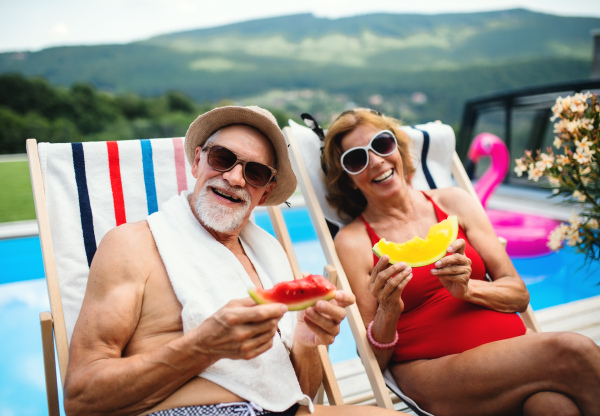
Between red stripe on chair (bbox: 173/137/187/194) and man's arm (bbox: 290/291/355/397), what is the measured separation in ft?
4.59

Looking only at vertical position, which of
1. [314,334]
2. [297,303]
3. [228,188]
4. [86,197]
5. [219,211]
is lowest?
[314,334]

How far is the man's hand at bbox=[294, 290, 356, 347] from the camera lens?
1.81 m

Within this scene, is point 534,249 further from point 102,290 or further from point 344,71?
point 344,71

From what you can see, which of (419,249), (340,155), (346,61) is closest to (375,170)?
(340,155)

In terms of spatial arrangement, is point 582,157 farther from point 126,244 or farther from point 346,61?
point 346,61

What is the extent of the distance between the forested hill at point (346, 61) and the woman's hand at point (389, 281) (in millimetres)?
38959

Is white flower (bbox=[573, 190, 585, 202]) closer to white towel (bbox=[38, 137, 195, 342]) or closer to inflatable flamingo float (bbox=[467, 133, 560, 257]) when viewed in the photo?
inflatable flamingo float (bbox=[467, 133, 560, 257])

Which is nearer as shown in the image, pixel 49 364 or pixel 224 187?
pixel 49 364

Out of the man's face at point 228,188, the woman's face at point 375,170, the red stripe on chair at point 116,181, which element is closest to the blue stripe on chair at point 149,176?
the red stripe on chair at point 116,181

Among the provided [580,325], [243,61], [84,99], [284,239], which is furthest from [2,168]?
[243,61]

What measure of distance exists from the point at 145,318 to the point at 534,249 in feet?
21.6

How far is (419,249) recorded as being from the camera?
2.37 m

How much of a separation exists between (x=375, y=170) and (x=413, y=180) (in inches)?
35.6

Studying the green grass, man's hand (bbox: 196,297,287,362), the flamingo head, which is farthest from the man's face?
the green grass
